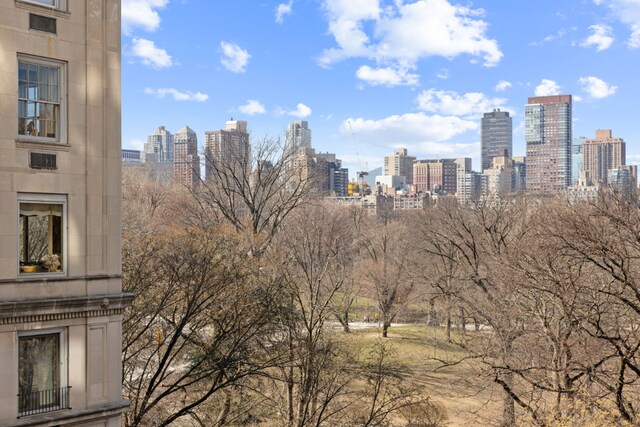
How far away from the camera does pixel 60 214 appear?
38.2 ft

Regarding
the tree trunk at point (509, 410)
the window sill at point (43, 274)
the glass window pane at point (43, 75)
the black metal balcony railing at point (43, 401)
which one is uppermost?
the glass window pane at point (43, 75)

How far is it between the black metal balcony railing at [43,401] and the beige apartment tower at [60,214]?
0.02 metres

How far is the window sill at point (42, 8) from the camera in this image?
11.2 meters

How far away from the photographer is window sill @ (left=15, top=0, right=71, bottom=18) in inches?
439

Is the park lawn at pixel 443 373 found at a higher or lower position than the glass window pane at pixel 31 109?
lower

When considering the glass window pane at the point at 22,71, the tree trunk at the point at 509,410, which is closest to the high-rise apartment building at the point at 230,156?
the tree trunk at the point at 509,410

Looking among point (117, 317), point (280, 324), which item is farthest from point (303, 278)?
point (117, 317)

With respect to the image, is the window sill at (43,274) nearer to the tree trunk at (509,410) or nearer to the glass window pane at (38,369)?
the glass window pane at (38,369)

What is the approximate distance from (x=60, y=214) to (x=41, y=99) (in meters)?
2.35

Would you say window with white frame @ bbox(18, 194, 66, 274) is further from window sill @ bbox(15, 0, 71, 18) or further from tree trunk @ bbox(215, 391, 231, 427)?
tree trunk @ bbox(215, 391, 231, 427)

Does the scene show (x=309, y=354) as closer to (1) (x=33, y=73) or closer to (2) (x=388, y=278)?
(1) (x=33, y=73)

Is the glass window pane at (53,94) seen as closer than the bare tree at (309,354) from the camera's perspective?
Yes

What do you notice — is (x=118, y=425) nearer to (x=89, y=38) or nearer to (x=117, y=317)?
(x=117, y=317)

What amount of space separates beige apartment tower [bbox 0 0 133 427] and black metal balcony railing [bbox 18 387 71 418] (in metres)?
0.02
